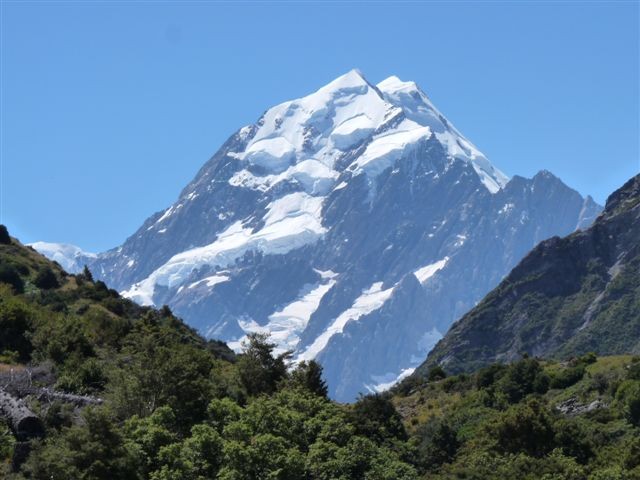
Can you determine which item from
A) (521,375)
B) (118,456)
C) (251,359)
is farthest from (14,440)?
(521,375)

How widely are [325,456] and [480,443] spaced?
17.8 meters

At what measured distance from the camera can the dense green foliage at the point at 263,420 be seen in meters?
41.8

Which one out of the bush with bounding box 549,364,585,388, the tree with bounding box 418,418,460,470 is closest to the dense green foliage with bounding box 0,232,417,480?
the tree with bounding box 418,418,460,470

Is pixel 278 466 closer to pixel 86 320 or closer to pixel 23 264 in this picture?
pixel 86 320

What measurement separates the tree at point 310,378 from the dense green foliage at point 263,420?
123 mm

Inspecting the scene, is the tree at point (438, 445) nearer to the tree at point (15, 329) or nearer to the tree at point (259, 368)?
the tree at point (259, 368)

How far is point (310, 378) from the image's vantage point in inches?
2584

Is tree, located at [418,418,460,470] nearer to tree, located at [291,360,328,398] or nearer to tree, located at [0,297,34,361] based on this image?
tree, located at [291,360,328,398]

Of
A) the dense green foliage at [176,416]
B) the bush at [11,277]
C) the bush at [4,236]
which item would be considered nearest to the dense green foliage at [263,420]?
the dense green foliage at [176,416]

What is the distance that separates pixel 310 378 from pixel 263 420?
1799cm

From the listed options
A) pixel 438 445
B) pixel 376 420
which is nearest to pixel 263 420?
pixel 376 420

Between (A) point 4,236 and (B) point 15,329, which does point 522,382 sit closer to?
(B) point 15,329

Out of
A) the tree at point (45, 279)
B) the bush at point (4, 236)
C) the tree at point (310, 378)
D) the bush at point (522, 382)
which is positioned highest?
the bush at point (4, 236)

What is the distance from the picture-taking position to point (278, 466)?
4269 cm
